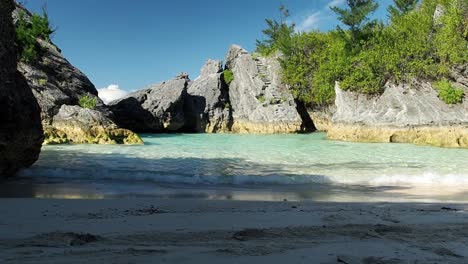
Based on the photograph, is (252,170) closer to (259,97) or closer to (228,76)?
(259,97)

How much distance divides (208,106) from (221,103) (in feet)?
5.83

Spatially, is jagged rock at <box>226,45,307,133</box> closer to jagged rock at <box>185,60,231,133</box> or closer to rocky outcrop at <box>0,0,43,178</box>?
jagged rock at <box>185,60,231,133</box>

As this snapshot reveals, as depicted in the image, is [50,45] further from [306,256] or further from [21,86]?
[306,256]

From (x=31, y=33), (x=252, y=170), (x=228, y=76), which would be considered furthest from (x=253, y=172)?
(x=228, y=76)

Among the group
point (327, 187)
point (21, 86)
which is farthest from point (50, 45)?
point (327, 187)

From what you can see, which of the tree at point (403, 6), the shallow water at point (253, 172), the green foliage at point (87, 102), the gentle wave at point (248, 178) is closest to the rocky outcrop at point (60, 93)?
the green foliage at point (87, 102)

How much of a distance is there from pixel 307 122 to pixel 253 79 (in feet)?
23.1

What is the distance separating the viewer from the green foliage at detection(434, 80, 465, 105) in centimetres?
2297

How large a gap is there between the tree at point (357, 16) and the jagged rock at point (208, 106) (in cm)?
1343

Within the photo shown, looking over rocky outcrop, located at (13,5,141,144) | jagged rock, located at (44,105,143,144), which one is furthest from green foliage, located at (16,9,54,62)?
jagged rock, located at (44,105,143,144)

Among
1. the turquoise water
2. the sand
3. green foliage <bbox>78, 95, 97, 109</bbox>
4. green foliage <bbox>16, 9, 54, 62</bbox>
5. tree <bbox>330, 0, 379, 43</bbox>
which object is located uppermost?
tree <bbox>330, 0, 379, 43</bbox>

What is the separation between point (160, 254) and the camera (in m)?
2.56

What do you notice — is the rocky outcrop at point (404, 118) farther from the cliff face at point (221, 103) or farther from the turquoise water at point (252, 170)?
the turquoise water at point (252, 170)

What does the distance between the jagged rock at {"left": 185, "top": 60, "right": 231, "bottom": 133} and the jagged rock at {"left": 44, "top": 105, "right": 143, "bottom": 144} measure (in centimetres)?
1734
